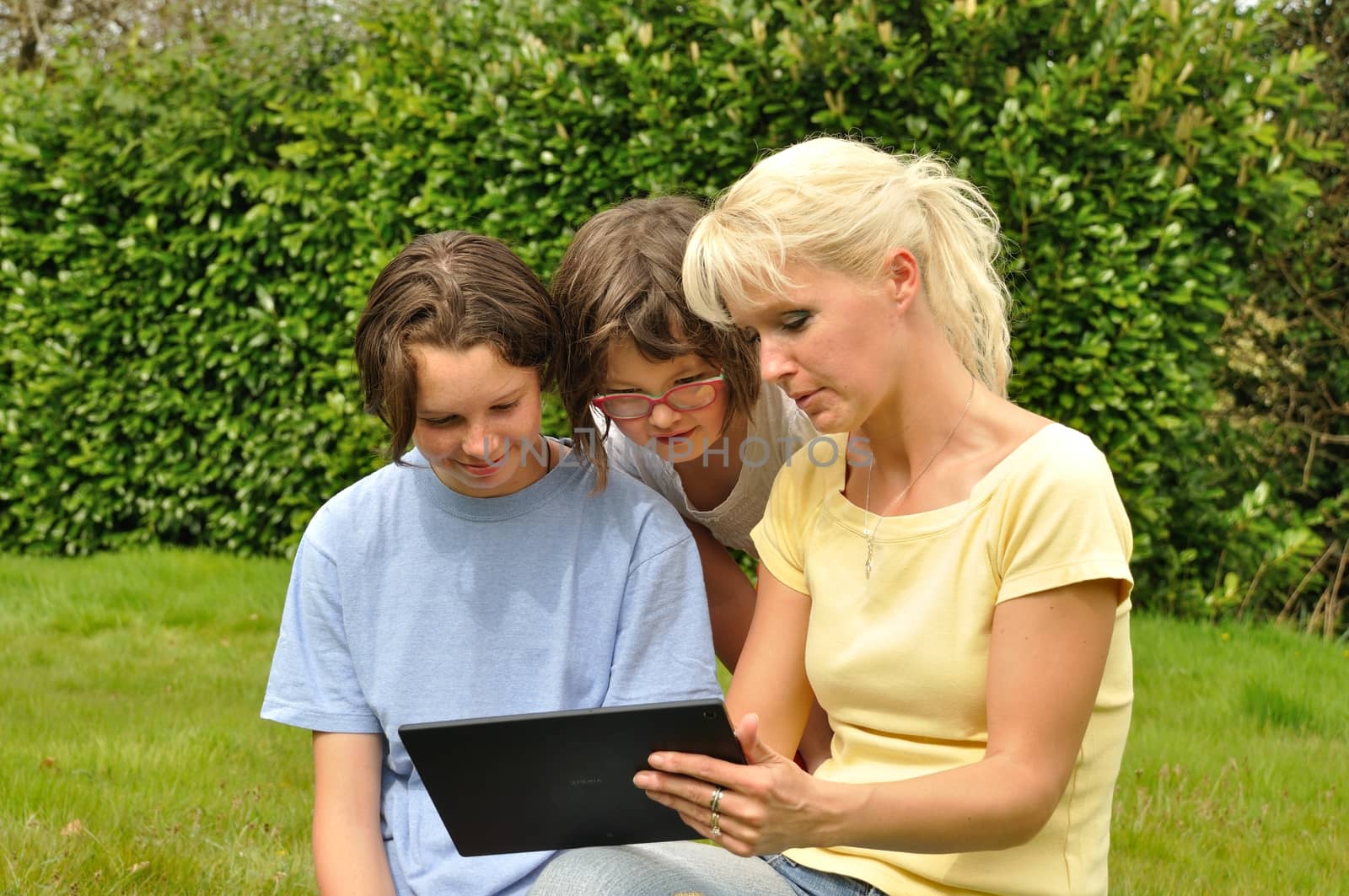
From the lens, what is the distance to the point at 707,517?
10.2ft

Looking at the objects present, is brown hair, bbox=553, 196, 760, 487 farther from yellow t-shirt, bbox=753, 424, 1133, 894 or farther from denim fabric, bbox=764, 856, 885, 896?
denim fabric, bbox=764, 856, 885, 896

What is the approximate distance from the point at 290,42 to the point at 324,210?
1032mm

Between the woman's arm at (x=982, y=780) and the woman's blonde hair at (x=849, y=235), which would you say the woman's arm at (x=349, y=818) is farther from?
the woman's blonde hair at (x=849, y=235)

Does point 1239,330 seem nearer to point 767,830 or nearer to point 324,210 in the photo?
point 324,210

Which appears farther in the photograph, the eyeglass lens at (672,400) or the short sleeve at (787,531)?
the eyeglass lens at (672,400)

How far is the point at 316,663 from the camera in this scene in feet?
7.39

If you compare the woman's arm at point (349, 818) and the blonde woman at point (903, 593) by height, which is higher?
the blonde woman at point (903, 593)

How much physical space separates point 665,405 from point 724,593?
0.81 m


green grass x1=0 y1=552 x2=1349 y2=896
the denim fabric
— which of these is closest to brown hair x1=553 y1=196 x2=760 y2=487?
the denim fabric

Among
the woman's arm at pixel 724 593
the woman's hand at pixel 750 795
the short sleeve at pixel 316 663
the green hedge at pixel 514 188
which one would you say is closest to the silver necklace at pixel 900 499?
the woman's hand at pixel 750 795

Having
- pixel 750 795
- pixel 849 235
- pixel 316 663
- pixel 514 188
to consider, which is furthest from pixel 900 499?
pixel 514 188

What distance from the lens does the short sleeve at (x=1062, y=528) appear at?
179cm

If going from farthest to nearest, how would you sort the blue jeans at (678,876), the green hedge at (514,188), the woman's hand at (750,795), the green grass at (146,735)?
the green hedge at (514,188), the green grass at (146,735), the blue jeans at (678,876), the woman's hand at (750,795)

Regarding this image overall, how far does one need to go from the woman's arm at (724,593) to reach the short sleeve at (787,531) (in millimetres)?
900
